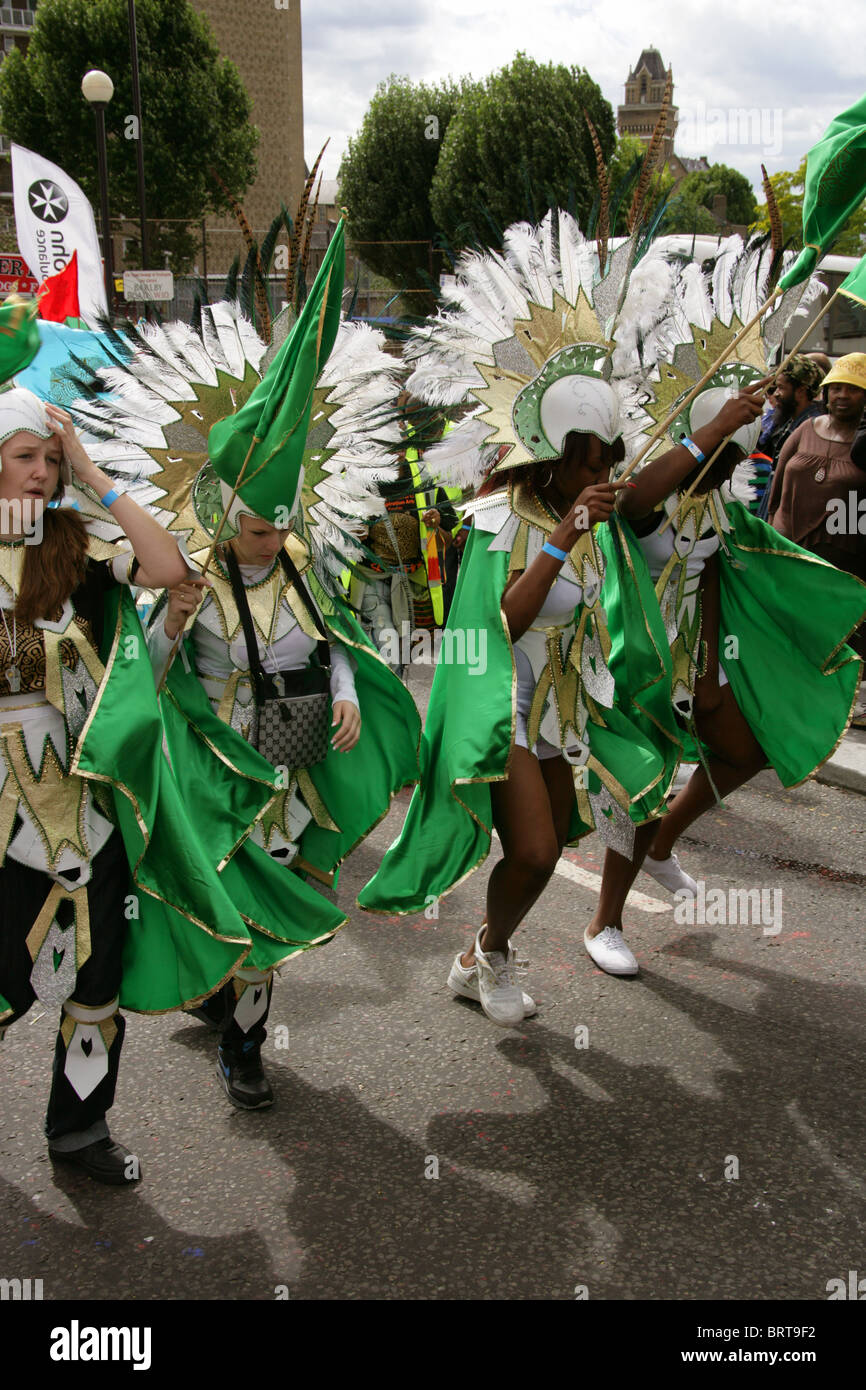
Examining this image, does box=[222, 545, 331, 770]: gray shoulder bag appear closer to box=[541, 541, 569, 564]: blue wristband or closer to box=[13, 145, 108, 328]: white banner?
box=[541, 541, 569, 564]: blue wristband

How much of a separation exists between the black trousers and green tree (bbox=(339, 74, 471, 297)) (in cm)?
3822

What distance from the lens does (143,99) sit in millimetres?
30953

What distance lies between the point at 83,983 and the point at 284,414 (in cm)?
142

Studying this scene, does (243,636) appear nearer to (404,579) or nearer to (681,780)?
(681,780)

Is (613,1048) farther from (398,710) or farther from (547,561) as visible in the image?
(547,561)

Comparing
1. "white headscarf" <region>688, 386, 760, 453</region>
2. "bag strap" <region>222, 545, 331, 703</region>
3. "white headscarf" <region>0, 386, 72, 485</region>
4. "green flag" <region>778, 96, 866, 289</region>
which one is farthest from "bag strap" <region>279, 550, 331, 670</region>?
"green flag" <region>778, 96, 866, 289</region>

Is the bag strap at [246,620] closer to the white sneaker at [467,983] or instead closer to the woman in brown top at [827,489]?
the white sneaker at [467,983]

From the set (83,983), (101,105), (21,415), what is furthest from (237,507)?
(101,105)

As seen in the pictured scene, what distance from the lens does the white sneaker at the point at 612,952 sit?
4.11 meters

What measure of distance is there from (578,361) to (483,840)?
1.36m

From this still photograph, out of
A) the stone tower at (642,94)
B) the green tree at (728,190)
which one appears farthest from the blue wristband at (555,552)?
the stone tower at (642,94)

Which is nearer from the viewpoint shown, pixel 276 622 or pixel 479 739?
pixel 276 622

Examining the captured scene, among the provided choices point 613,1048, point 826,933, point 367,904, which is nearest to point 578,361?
point 367,904

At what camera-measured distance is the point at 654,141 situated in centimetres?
322
